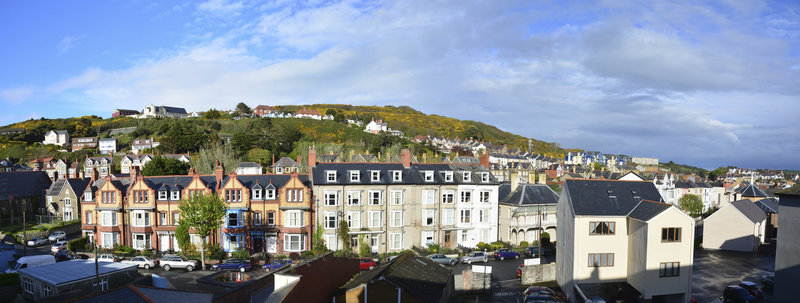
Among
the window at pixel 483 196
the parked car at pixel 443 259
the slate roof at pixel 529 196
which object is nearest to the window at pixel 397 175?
the parked car at pixel 443 259

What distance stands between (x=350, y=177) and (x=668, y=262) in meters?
29.2

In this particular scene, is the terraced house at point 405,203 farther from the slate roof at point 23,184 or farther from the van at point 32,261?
the slate roof at point 23,184

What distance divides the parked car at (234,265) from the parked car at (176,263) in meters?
1.90

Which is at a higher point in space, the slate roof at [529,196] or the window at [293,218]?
the slate roof at [529,196]

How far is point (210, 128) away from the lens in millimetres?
133125

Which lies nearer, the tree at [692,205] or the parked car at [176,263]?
the parked car at [176,263]

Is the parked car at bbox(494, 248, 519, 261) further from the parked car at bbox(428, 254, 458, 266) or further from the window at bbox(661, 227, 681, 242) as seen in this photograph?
the window at bbox(661, 227, 681, 242)

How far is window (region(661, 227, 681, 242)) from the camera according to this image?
3025 centimetres

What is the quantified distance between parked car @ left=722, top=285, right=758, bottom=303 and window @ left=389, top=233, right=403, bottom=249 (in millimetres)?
28272

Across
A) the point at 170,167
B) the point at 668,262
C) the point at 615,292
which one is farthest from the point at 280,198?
the point at 170,167

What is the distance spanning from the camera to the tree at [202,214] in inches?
1518

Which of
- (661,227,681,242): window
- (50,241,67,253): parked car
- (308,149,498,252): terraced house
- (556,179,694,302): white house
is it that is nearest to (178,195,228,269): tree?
(308,149,498,252): terraced house

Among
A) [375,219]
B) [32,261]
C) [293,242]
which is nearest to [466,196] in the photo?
[375,219]

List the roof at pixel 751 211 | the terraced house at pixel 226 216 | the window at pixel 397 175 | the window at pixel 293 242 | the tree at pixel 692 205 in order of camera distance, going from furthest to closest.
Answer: the tree at pixel 692 205 < the roof at pixel 751 211 < the window at pixel 397 175 < the terraced house at pixel 226 216 < the window at pixel 293 242
